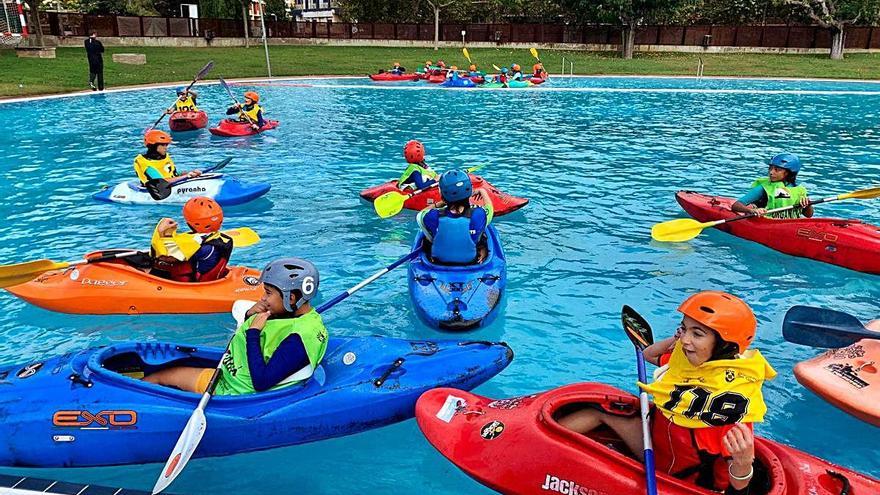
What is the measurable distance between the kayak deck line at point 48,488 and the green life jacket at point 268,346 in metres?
0.88

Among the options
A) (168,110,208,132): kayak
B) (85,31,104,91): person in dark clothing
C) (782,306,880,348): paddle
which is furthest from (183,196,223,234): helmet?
(85,31,104,91): person in dark clothing

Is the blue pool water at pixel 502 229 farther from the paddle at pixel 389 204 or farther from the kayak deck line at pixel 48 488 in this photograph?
the kayak deck line at pixel 48 488

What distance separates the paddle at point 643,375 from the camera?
334 centimetres

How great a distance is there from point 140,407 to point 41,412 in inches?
26.4

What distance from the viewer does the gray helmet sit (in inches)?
161

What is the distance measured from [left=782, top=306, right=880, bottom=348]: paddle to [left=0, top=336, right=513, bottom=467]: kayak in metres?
2.57

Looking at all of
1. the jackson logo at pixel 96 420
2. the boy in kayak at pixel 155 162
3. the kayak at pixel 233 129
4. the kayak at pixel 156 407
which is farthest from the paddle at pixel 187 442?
the kayak at pixel 233 129

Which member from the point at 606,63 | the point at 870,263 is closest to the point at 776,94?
the point at 606,63

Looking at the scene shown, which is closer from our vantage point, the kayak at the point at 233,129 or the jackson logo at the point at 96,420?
the jackson logo at the point at 96,420

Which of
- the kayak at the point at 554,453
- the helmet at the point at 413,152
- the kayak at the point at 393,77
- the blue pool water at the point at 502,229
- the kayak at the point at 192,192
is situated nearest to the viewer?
the kayak at the point at 554,453

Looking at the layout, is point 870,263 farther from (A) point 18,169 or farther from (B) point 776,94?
(B) point 776,94

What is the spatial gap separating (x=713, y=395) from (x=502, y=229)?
6114mm

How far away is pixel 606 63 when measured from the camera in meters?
36.3

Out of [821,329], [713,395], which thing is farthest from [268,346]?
[821,329]
